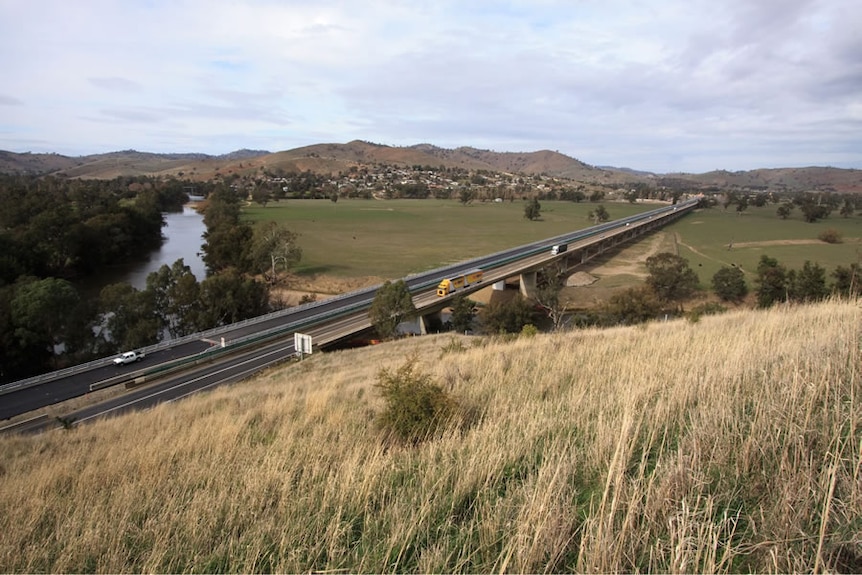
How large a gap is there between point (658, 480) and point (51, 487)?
650cm

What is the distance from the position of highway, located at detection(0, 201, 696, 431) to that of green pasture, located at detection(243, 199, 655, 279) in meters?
21.2

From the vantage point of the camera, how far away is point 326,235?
9000 centimetres

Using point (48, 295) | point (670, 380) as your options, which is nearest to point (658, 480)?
point (670, 380)

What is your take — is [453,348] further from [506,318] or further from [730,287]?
[730,287]

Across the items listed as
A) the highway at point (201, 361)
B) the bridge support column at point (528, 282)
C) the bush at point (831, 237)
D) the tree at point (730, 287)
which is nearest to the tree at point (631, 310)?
the tree at point (730, 287)

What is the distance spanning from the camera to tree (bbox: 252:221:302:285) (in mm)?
57000

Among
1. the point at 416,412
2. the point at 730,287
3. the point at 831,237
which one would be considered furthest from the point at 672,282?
the point at 831,237

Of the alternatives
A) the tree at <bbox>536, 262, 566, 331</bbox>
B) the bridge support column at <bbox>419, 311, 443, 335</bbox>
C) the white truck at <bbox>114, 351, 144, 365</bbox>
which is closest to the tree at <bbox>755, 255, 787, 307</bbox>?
the tree at <bbox>536, 262, 566, 331</bbox>

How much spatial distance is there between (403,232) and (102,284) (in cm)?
5237

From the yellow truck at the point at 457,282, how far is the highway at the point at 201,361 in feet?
3.12

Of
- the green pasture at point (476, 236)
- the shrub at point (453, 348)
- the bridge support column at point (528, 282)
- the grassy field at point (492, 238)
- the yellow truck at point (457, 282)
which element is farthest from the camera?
the green pasture at point (476, 236)

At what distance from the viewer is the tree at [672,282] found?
50.2 meters

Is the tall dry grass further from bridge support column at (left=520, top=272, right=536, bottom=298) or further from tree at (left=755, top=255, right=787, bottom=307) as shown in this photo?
bridge support column at (left=520, top=272, right=536, bottom=298)

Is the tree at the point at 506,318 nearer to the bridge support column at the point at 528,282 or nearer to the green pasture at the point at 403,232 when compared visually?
the bridge support column at the point at 528,282
